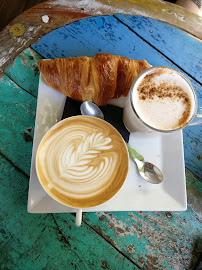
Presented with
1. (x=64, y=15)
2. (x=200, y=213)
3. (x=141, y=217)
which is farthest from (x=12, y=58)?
(x=200, y=213)

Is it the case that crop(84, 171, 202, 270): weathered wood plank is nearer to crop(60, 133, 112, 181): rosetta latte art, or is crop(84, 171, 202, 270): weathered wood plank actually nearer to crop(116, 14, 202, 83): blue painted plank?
crop(60, 133, 112, 181): rosetta latte art

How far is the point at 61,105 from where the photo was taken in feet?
3.28

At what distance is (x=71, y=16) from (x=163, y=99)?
21.2 inches

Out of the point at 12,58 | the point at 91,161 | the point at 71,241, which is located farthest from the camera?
the point at 12,58

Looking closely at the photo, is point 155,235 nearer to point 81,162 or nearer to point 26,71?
point 81,162

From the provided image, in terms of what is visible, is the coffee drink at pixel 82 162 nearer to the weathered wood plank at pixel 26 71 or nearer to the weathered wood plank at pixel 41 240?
the weathered wood plank at pixel 41 240

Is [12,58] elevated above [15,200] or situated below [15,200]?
above

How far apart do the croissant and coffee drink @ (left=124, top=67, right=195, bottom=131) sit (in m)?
0.09

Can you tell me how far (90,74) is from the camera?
0.96 metres

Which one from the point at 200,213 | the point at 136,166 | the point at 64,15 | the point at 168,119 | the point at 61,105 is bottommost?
the point at 200,213

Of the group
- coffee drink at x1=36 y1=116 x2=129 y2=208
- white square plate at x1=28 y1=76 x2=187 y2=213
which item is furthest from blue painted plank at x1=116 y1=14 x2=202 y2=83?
coffee drink at x1=36 y1=116 x2=129 y2=208

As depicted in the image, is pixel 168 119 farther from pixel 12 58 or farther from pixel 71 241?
pixel 12 58

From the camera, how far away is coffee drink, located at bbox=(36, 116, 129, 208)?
0.83 m

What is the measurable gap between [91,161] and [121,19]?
639 millimetres
